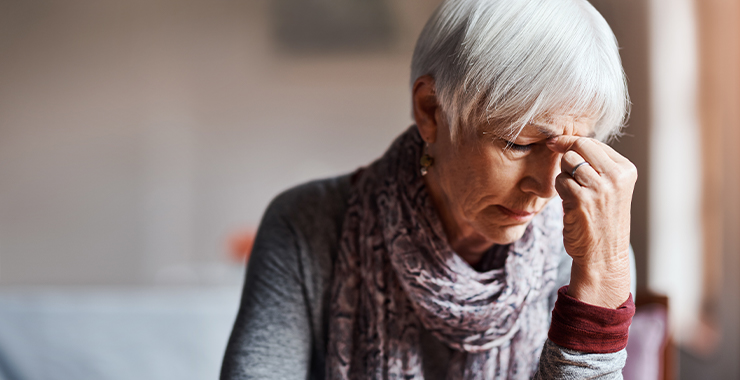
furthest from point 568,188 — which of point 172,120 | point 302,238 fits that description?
point 172,120

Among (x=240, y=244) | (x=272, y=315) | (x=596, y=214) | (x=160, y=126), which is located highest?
(x=160, y=126)

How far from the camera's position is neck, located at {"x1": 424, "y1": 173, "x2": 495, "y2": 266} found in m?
0.91

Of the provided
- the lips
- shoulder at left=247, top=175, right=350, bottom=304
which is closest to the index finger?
the lips

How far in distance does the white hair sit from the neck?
0.68ft

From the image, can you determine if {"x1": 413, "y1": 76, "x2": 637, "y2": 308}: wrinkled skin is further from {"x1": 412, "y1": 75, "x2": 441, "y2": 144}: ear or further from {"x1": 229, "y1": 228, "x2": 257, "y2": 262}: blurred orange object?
{"x1": 229, "y1": 228, "x2": 257, "y2": 262}: blurred orange object

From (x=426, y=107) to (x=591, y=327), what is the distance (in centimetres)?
43

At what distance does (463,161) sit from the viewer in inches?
29.9

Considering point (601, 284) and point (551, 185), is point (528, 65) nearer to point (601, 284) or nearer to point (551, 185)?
point (551, 185)

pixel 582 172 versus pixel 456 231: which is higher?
pixel 582 172

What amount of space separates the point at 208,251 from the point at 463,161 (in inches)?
82.5

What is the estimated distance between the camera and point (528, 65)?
26.4 inches

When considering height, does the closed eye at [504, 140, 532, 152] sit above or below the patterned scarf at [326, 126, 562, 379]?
above

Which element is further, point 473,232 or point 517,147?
point 473,232

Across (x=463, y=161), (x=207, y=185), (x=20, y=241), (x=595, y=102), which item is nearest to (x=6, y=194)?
(x=20, y=241)
